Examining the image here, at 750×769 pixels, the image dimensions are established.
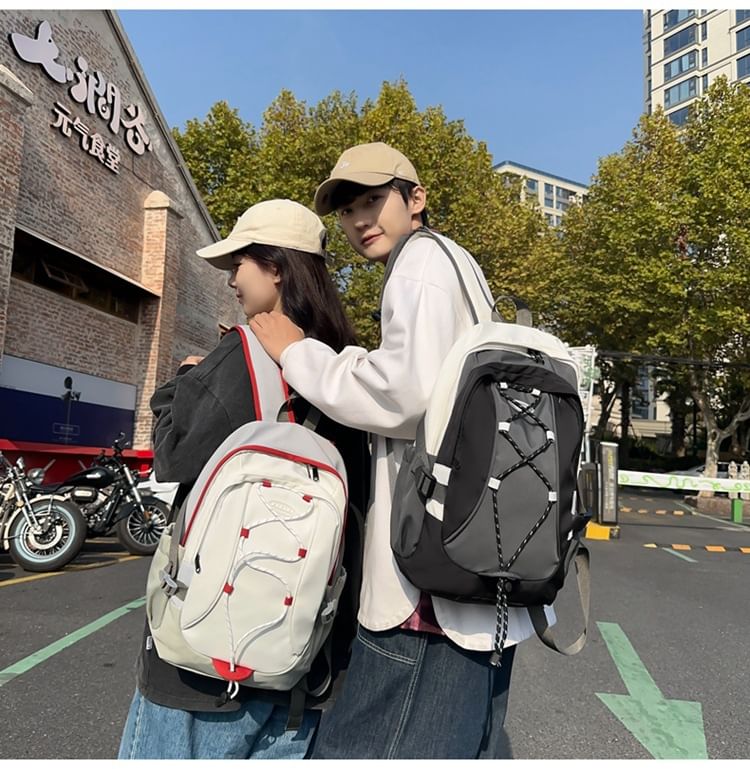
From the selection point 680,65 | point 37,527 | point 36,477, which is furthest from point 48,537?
point 680,65

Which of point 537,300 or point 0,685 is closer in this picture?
point 0,685

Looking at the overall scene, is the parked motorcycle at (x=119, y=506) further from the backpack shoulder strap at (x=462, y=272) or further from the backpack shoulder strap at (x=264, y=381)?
the backpack shoulder strap at (x=462, y=272)

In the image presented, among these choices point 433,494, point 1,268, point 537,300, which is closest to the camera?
point 433,494

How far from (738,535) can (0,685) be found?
38.8ft

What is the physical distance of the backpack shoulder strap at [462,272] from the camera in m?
1.19

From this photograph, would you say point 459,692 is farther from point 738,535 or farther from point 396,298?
point 738,535

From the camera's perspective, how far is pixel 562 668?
3.69m

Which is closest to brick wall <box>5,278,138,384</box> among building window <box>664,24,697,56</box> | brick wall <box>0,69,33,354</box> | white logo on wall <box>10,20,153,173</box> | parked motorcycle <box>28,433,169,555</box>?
brick wall <box>0,69,33,354</box>

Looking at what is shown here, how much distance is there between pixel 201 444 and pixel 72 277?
11723mm

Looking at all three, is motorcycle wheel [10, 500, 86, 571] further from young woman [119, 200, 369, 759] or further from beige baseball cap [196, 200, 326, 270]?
beige baseball cap [196, 200, 326, 270]

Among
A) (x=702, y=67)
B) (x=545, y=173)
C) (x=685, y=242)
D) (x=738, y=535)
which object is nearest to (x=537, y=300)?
(x=685, y=242)

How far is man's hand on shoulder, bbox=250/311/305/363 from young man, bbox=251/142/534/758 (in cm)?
6

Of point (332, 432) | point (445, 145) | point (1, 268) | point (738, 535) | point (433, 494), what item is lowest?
point (738, 535)

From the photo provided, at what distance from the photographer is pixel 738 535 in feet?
36.3
